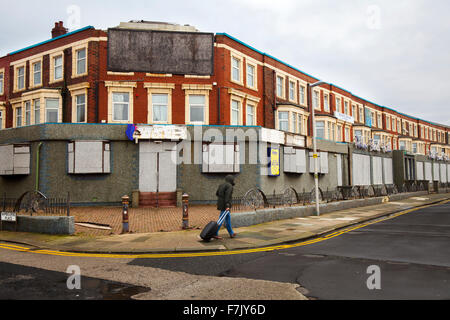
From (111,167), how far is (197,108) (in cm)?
685

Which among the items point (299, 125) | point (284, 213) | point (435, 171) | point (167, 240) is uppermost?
point (299, 125)

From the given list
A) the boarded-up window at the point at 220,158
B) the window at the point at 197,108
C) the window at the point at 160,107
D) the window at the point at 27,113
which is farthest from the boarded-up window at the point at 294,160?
the window at the point at 27,113

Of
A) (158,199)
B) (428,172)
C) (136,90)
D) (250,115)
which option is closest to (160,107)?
(136,90)

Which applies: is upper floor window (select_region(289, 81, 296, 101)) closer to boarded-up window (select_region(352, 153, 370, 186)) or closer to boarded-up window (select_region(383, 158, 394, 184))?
boarded-up window (select_region(352, 153, 370, 186))

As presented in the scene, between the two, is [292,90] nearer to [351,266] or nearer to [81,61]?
[81,61]

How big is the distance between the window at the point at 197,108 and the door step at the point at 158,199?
5.46 m

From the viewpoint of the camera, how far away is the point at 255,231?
38.1 ft

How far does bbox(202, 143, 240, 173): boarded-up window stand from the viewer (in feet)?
67.7

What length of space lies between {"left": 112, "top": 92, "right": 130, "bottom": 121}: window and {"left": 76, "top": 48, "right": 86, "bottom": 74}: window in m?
2.98

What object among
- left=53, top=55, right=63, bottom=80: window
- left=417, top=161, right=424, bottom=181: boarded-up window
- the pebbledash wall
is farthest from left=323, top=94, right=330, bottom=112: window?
left=53, top=55, right=63, bottom=80: window

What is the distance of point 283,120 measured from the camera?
2794cm

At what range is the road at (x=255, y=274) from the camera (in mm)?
5184

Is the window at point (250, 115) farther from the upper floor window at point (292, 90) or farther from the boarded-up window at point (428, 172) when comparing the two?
the boarded-up window at point (428, 172)
